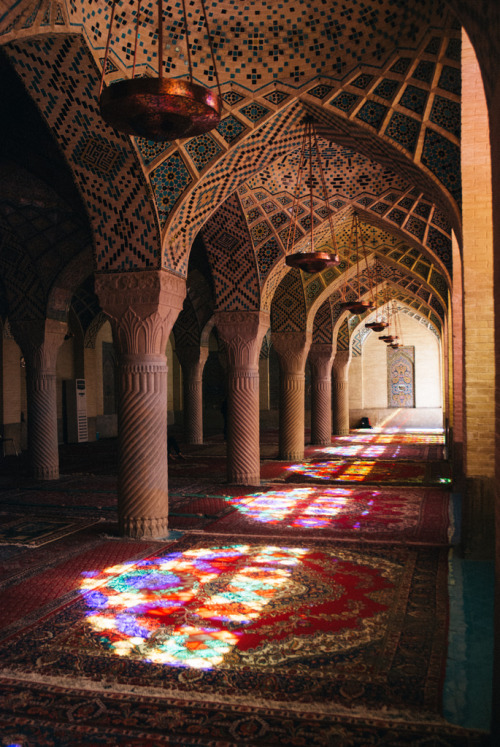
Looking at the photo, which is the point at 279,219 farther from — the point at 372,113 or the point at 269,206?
the point at 372,113

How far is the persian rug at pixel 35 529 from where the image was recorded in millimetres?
6195

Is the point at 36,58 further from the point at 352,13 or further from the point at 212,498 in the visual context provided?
Answer: the point at 212,498

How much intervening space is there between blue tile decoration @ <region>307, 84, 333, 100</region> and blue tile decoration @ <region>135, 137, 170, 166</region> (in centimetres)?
148

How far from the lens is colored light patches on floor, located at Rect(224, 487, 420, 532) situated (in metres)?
6.86

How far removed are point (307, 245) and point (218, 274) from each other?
1.62m

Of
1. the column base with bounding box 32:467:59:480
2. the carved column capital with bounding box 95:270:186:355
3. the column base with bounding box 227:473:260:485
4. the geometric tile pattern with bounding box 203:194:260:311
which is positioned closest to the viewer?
the carved column capital with bounding box 95:270:186:355

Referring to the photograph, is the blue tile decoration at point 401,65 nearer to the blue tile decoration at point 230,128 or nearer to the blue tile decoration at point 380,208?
the blue tile decoration at point 230,128

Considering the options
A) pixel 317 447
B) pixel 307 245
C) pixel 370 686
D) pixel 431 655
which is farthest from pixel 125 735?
pixel 317 447

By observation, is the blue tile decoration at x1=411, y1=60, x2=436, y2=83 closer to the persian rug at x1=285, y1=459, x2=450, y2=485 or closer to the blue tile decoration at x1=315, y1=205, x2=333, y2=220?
the blue tile decoration at x1=315, y1=205, x2=333, y2=220

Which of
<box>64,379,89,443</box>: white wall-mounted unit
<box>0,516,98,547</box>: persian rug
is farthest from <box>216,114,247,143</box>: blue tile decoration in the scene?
<box>64,379,89,443</box>: white wall-mounted unit

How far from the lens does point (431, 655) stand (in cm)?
341

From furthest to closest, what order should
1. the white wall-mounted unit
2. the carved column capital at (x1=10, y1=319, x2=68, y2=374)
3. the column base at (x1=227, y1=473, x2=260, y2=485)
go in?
the white wall-mounted unit → the carved column capital at (x1=10, y1=319, x2=68, y2=374) → the column base at (x1=227, y1=473, x2=260, y2=485)

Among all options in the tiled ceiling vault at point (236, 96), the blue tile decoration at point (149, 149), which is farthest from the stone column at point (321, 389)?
the blue tile decoration at point (149, 149)

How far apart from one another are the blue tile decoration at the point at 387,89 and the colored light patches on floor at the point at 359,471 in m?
5.83
